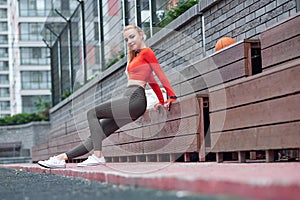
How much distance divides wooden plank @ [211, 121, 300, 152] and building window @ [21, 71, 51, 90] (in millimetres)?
51012

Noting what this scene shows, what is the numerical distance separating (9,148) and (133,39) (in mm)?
30424

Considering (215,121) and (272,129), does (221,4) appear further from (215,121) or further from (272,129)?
(272,129)

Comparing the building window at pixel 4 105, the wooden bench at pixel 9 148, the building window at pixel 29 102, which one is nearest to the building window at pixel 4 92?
the building window at pixel 4 105

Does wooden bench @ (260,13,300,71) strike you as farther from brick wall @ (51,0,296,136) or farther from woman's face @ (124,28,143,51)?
woman's face @ (124,28,143,51)

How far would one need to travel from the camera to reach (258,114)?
4914mm

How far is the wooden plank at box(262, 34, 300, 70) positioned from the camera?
507 centimetres

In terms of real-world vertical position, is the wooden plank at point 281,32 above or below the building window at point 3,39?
below

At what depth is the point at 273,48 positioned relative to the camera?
5.36m

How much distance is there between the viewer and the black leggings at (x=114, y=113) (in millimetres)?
6262

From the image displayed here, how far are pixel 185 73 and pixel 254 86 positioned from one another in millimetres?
3232

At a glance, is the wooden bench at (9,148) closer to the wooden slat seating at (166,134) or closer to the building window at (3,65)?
the wooden slat seating at (166,134)

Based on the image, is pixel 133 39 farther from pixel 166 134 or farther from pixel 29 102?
pixel 29 102

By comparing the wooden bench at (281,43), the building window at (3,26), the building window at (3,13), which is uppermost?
the building window at (3,13)

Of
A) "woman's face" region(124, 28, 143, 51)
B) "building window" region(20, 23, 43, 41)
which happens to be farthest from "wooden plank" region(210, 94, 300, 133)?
"building window" region(20, 23, 43, 41)
